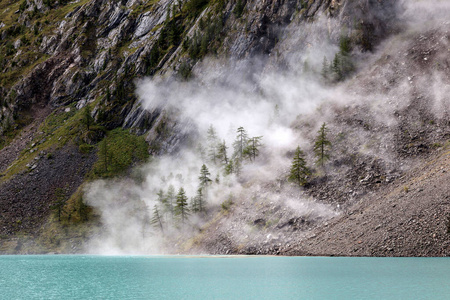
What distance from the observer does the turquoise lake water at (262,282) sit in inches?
1049

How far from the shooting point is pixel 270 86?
373 feet

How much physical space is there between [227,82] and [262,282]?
9898 cm

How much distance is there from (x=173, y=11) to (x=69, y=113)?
65935 mm

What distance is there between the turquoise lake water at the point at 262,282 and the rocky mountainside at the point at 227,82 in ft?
33.9

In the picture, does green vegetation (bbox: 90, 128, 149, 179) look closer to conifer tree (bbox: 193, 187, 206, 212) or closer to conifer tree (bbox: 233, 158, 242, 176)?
conifer tree (bbox: 193, 187, 206, 212)

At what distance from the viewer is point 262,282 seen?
32688 mm

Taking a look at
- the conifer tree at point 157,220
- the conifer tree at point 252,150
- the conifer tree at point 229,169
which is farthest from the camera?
the conifer tree at point 252,150

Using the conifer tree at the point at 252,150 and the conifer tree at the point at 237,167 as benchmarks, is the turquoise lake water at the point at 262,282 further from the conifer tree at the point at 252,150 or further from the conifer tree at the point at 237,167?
the conifer tree at the point at 252,150

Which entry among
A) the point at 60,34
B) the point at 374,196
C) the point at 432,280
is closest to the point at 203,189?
the point at 374,196

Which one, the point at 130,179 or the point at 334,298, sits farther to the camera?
the point at 130,179

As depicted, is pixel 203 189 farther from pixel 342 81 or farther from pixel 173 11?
pixel 173 11

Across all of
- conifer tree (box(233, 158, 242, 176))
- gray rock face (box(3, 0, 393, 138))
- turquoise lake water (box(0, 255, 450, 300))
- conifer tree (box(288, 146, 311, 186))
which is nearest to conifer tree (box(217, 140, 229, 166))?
conifer tree (box(233, 158, 242, 176))

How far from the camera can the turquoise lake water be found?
87.5 ft

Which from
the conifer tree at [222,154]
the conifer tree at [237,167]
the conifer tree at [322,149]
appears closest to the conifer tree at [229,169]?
the conifer tree at [237,167]
